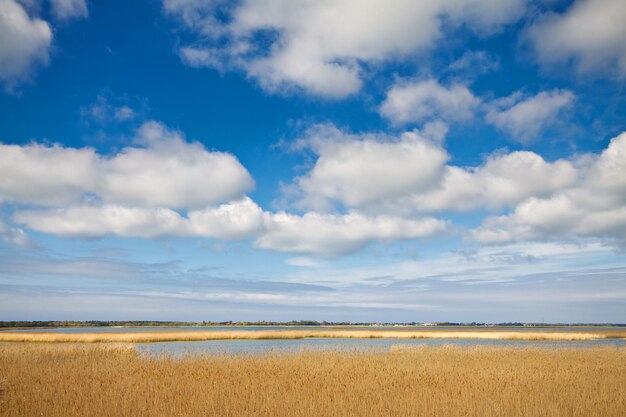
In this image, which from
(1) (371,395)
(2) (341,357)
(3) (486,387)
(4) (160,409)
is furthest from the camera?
(2) (341,357)

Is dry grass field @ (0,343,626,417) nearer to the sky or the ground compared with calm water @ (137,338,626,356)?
nearer to the ground

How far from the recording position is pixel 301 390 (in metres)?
13.0

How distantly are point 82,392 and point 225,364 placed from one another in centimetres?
768

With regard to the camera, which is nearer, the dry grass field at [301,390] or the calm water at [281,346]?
the dry grass field at [301,390]

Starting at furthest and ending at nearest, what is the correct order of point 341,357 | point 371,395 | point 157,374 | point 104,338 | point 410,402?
point 104,338 < point 341,357 < point 157,374 < point 371,395 < point 410,402

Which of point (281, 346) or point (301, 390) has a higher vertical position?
point (281, 346)

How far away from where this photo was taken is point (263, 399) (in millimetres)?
11914

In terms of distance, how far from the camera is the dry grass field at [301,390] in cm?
1077

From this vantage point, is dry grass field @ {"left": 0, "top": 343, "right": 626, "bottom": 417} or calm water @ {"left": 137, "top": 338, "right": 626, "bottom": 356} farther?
calm water @ {"left": 137, "top": 338, "right": 626, "bottom": 356}

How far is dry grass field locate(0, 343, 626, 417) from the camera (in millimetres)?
10766

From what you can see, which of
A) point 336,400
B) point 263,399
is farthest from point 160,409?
point 336,400

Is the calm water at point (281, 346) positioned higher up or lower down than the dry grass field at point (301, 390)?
higher up

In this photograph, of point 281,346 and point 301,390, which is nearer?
point 301,390

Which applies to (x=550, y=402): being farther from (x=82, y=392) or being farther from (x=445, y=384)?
(x=82, y=392)
